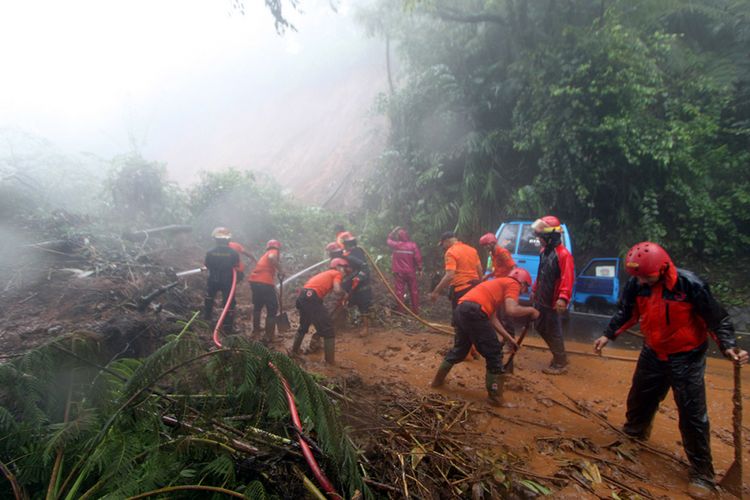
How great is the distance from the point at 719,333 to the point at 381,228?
9081mm

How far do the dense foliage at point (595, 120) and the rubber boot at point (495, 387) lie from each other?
5429 millimetres

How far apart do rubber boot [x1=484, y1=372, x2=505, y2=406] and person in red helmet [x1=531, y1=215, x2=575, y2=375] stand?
1154mm

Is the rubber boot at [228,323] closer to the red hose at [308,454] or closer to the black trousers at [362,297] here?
the black trousers at [362,297]

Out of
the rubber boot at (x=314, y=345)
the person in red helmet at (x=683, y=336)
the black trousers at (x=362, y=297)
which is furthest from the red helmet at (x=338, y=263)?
the person in red helmet at (x=683, y=336)

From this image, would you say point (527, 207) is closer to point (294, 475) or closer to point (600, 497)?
point (600, 497)

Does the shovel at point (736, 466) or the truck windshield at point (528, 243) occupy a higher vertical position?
the truck windshield at point (528, 243)

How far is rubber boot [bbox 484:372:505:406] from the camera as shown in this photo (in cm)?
398

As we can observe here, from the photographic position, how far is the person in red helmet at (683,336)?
276 cm

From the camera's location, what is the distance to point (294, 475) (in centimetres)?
203

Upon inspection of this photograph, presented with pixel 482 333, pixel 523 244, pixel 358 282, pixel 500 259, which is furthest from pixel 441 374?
pixel 523 244

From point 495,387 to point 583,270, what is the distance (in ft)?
13.6

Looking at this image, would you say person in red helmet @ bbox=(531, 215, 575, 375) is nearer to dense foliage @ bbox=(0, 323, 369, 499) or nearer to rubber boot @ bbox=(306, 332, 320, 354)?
rubber boot @ bbox=(306, 332, 320, 354)

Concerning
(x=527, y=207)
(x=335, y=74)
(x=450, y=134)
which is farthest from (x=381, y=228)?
(x=335, y=74)

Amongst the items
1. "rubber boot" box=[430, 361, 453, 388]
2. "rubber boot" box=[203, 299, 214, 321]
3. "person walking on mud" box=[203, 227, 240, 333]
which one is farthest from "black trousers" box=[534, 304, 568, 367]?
"rubber boot" box=[203, 299, 214, 321]
